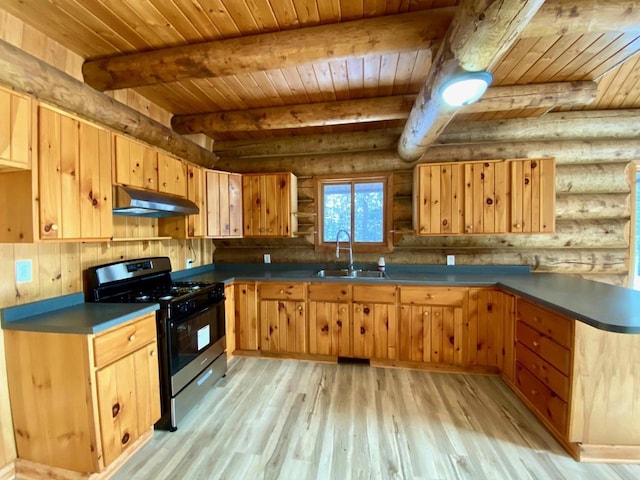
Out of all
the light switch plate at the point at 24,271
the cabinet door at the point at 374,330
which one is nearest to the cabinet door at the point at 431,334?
the cabinet door at the point at 374,330

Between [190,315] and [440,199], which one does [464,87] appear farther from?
[190,315]

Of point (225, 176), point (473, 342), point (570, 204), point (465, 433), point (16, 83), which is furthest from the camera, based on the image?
point (225, 176)

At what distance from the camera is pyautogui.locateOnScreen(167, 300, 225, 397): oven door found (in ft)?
6.71

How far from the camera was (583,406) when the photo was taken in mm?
1731

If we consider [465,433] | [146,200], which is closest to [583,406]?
[465,433]

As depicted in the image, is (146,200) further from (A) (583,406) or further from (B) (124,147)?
(A) (583,406)

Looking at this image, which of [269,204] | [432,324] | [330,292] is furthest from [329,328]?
[269,204]

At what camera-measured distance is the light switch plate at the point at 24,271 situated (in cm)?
170

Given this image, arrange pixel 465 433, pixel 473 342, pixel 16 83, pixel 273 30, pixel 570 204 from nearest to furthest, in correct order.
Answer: pixel 16 83 < pixel 273 30 < pixel 465 433 < pixel 473 342 < pixel 570 204

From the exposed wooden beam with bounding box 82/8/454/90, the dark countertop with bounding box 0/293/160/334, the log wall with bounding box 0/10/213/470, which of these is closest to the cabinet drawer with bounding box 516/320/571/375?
the exposed wooden beam with bounding box 82/8/454/90

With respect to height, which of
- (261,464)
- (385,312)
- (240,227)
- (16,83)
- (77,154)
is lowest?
(261,464)

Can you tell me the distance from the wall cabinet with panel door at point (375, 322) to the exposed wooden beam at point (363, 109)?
174cm

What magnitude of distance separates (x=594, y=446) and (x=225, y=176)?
12.5 feet

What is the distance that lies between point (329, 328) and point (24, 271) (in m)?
2.46
